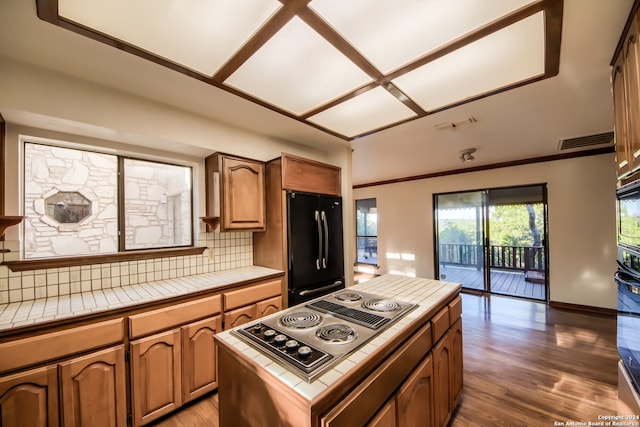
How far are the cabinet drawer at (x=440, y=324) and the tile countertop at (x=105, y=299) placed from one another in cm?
152

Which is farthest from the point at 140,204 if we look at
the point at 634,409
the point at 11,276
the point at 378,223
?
the point at 378,223

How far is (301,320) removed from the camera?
125cm

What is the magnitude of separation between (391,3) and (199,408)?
284cm

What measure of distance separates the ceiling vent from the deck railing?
2.09 metres

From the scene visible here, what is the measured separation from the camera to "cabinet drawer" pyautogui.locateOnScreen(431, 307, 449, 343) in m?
1.44

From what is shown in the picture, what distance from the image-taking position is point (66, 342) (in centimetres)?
141

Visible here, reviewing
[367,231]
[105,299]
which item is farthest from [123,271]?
[367,231]

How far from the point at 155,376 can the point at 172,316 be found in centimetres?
40

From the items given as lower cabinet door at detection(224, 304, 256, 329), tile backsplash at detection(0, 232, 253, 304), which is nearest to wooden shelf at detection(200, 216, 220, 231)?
tile backsplash at detection(0, 232, 253, 304)

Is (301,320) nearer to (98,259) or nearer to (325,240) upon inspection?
(325,240)

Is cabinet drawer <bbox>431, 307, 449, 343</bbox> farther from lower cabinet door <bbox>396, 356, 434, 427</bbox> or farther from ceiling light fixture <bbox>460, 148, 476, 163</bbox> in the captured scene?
ceiling light fixture <bbox>460, 148, 476, 163</bbox>

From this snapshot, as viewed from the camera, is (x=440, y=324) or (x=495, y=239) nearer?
(x=440, y=324)

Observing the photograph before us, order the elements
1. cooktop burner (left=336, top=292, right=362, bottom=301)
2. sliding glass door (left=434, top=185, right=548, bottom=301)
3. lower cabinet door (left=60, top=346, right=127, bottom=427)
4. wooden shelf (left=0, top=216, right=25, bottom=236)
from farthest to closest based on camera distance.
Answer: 1. sliding glass door (left=434, top=185, right=548, bottom=301)
2. cooktop burner (left=336, top=292, right=362, bottom=301)
3. wooden shelf (left=0, top=216, right=25, bottom=236)
4. lower cabinet door (left=60, top=346, right=127, bottom=427)

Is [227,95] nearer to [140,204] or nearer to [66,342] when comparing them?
[140,204]
